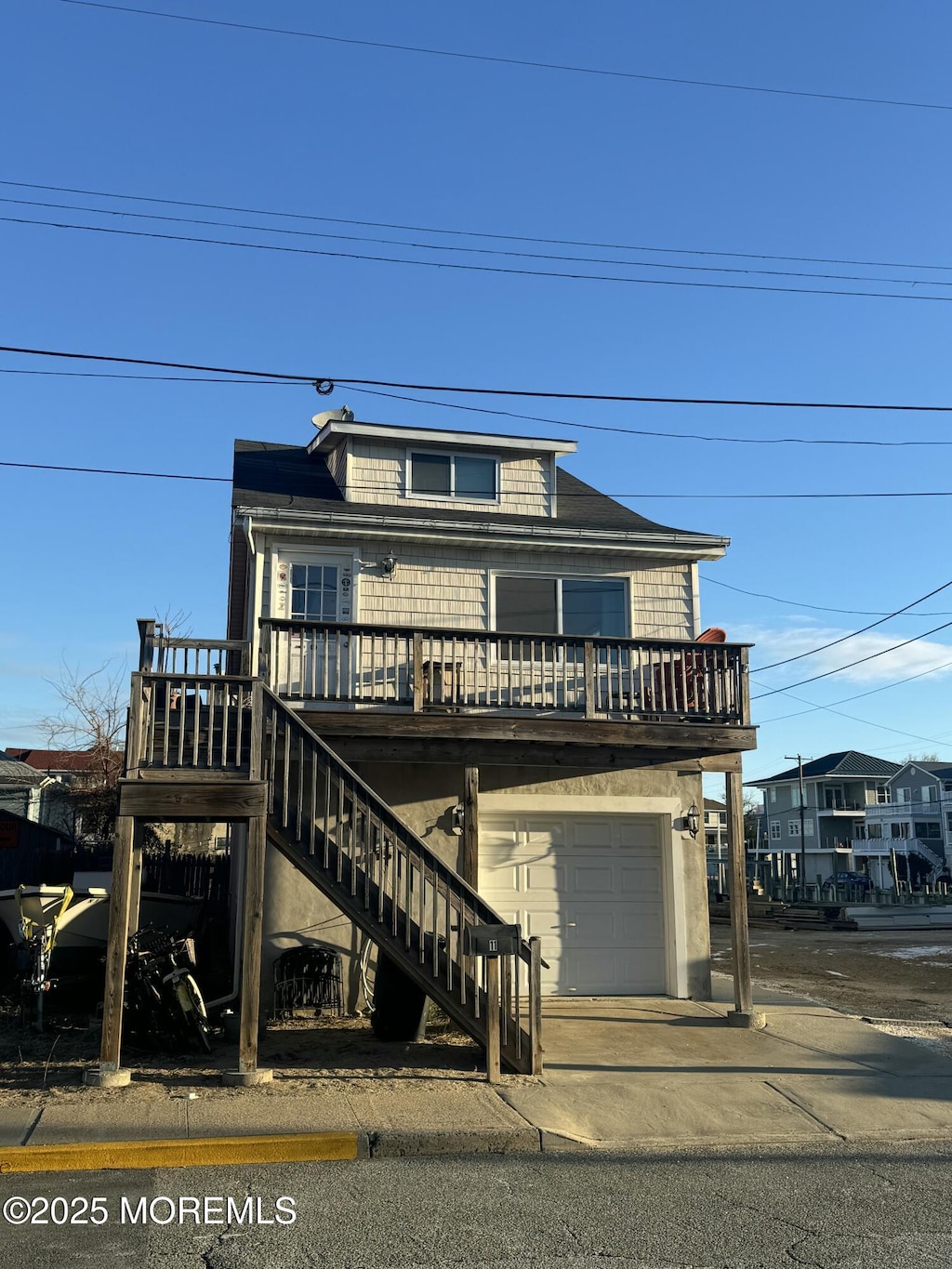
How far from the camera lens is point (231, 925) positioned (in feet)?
50.5

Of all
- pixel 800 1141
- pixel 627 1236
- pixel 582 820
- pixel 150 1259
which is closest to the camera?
pixel 150 1259

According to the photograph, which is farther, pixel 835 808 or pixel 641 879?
pixel 835 808

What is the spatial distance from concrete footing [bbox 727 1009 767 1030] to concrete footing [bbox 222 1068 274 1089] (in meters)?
5.67

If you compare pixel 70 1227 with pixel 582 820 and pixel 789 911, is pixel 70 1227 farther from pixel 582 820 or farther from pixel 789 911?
pixel 789 911

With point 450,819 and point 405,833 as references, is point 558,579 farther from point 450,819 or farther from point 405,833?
point 405,833

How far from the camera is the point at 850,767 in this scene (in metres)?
76.1

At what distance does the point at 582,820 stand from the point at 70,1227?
9.14 m

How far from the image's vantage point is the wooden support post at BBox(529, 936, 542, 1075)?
9336mm

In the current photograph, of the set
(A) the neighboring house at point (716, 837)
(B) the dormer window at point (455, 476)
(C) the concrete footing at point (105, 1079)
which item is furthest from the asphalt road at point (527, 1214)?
(A) the neighboring house at point (716, 837)

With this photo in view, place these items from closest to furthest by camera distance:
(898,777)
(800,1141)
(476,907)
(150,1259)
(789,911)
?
1. (150,1259)
2. (800,1141)
3. (476,907)
4. (789,911)
5. (898,777)

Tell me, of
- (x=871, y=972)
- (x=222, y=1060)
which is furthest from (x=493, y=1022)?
A: (x=871, y=972)

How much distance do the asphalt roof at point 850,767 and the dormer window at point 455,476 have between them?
64320 millimetres

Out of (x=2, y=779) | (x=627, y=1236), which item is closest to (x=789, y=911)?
(x=2, y=779)

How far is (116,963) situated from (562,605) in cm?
862
